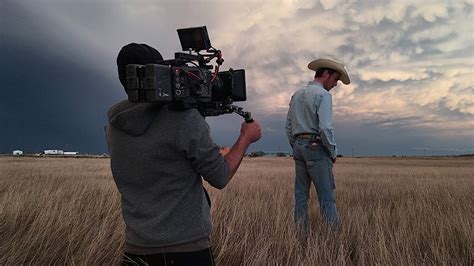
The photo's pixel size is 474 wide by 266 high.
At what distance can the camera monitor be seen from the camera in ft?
6.91

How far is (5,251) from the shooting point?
341cm

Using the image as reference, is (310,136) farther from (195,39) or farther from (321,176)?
(195,39)

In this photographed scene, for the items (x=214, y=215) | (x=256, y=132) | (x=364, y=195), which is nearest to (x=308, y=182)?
(x=214, y=215)

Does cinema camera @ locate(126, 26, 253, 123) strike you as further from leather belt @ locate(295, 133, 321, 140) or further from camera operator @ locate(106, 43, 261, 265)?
leather belt @ locate(295, 133, 321, 140)

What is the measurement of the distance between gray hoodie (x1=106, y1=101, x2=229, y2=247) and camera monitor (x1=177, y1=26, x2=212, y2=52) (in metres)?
0.37

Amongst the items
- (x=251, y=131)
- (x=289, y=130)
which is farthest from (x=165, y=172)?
(x=289, y=130)

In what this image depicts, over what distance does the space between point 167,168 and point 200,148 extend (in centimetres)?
18

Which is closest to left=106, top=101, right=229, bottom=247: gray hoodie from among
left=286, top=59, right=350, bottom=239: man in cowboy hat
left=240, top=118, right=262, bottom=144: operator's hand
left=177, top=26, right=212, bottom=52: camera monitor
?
left=240, top=118, right=262, bottom=144: operator's hand

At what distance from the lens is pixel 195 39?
2.12 meters

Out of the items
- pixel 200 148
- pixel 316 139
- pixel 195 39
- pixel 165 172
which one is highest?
pixel 195 39

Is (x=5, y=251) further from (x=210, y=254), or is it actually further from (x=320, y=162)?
(x=320, y=162)

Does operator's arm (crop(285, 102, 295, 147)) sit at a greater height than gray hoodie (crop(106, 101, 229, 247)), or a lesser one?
greater

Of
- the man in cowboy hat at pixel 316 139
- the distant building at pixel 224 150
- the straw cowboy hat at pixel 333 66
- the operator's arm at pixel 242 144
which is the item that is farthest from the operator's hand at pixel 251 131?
the straw cowboy hat at pixel 333 66

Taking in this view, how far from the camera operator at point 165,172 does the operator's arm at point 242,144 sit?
67 mm
